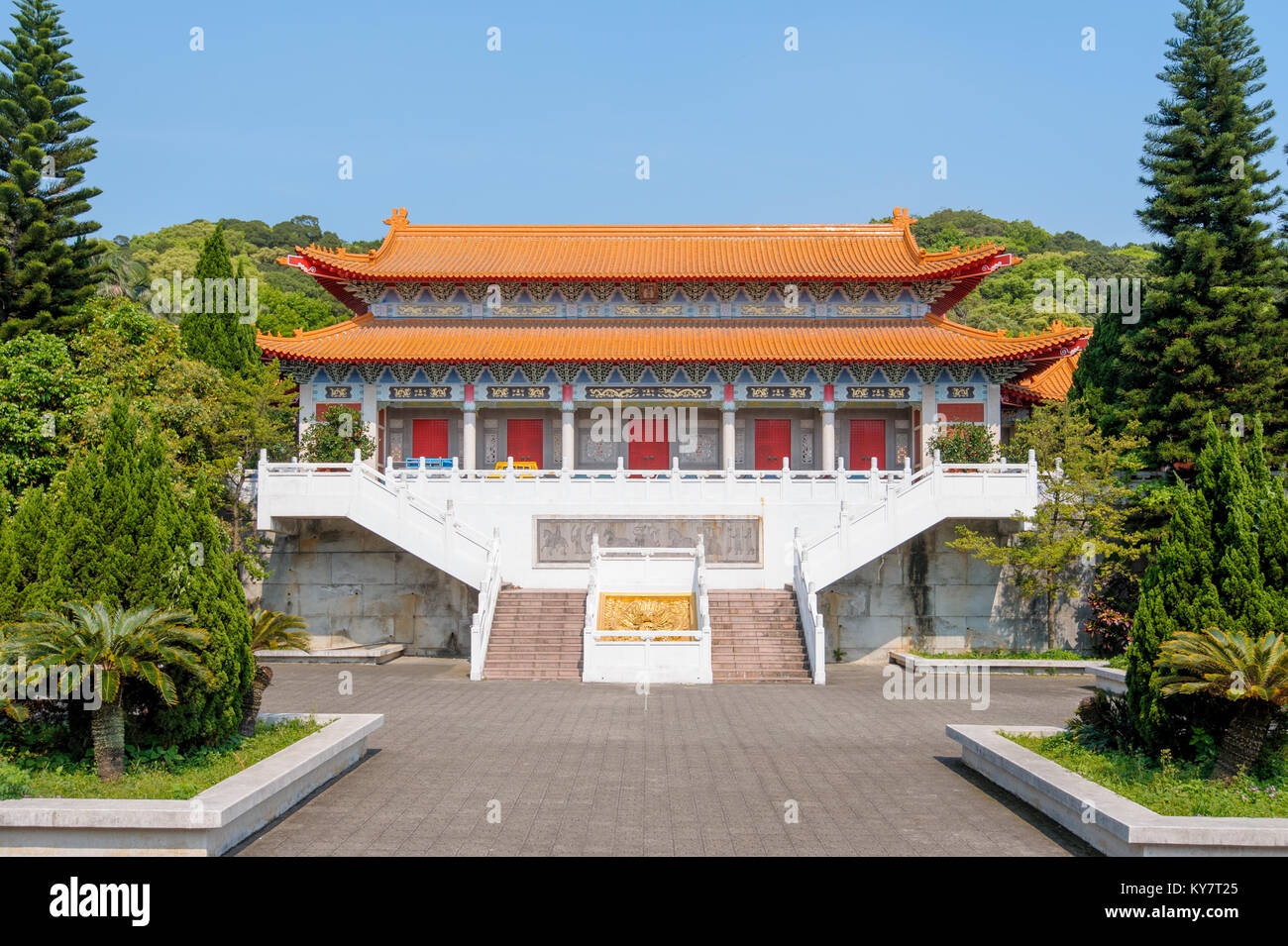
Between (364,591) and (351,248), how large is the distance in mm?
69343

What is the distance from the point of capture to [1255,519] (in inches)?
361

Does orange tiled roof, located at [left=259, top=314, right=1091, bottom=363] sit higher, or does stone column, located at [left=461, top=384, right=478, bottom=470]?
orange tiled roof, located at [left=259, top=314, right=1091, bottom=363]

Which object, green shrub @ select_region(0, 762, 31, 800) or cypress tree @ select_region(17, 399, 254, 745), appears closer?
green shrub @ select_region(0, 762, 31, 800)

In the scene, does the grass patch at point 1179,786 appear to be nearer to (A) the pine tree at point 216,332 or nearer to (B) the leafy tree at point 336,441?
(B) the leafy tree at point 336,441

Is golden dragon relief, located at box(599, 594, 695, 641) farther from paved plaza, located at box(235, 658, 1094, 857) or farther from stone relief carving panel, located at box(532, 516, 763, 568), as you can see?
paved plaza, located at box(235, 658, 1094, 857)

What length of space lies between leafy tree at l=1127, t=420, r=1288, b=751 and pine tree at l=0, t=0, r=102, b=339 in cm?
2916

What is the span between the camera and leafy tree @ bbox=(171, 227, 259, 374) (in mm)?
34312

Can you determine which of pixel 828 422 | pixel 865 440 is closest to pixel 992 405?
pixel 865 440

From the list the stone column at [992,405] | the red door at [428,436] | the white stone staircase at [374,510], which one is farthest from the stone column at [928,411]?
the red door at [428,436]

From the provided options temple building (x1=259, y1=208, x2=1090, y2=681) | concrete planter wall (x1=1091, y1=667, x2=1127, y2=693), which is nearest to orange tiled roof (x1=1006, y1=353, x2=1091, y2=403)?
temple building (x1=259, y1=208, x2=1090, y2=681)

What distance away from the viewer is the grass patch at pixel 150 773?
7.90 m

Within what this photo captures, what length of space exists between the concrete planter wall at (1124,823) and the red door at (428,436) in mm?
23379
